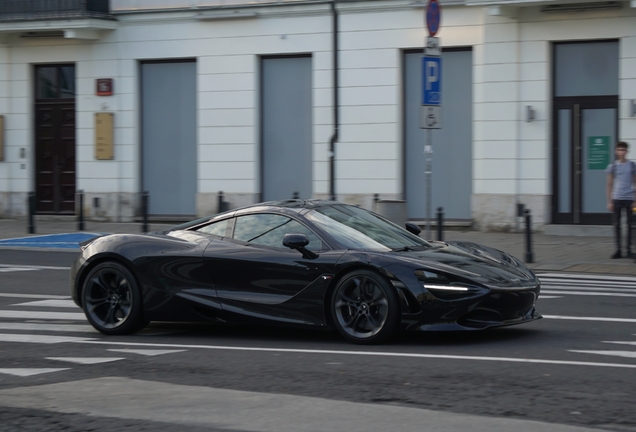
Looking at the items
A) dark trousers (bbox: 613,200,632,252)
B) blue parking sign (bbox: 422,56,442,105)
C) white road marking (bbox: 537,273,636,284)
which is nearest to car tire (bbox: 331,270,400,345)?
white road marking (bbox: 537,273,636,284)

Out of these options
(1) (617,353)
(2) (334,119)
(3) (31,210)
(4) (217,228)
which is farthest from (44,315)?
(2) (334,119)

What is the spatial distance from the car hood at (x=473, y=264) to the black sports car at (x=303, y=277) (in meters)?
0.01

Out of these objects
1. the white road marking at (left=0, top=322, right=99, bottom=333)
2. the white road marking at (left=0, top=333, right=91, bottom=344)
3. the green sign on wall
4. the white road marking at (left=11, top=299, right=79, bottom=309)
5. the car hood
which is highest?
the green sign on wall

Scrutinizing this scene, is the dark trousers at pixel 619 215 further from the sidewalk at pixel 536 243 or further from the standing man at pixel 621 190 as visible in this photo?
the sidewalk at pixel 536 243

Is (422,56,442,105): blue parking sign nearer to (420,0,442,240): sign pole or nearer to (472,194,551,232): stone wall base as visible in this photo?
(420,0,442,240): sign pole

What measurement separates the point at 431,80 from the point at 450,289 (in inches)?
298

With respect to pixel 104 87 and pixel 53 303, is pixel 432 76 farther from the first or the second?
pixel 104 87

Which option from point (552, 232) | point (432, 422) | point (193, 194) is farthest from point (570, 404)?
point (193, 194)

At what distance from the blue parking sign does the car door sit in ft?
21.6

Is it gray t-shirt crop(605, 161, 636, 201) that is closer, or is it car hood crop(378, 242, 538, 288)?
car hood crop(378, 242, 538, 288)

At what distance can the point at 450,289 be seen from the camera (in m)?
8.21

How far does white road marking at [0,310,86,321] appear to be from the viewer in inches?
426

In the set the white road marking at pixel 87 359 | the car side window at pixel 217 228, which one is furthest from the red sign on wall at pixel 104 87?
the white road marking at pixel 87 359

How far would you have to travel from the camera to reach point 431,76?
15.3 m
